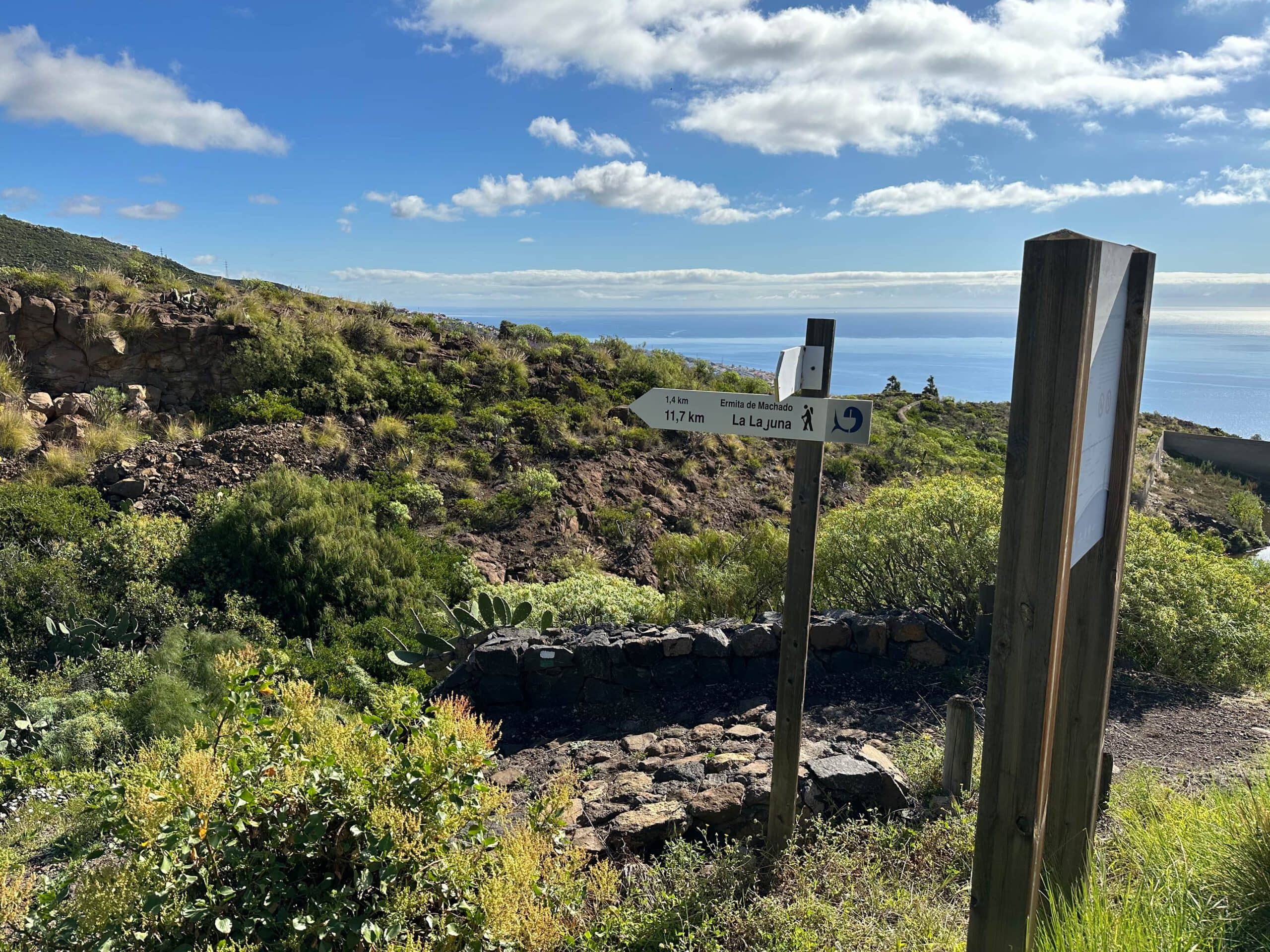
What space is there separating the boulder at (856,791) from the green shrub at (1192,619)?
3272mm

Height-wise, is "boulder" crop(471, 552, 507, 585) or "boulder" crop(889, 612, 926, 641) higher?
"boulder" crop(889, 612, 926, 641)

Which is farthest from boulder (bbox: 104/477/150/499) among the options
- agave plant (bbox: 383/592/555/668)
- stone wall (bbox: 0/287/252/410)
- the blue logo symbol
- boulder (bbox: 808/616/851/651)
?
the blue logo symbol

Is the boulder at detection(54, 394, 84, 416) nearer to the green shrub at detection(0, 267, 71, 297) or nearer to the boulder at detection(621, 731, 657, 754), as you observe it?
the green shrub at detection(0, 267, 71, 297)

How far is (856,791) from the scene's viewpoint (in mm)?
3916

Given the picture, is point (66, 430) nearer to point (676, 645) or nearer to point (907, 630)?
point (676, 645)

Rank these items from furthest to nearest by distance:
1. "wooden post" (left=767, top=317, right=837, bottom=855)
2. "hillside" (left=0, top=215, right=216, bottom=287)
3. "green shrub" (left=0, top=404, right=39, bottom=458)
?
"hillside" (left=0, top=215, right=216, bottom=287)
"green shrub" (left=0, top=404, right=39, bottom=458)
"wooden post" (left=767, top=317, right=837, bottom=855)

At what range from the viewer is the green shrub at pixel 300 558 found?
334 inches

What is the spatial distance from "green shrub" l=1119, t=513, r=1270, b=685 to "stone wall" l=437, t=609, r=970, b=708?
1.40 metres

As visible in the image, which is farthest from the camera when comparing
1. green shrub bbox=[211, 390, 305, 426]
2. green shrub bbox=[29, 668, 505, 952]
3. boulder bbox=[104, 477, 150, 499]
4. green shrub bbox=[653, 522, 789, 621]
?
green shrub bbox=[211, 390, 305, 426]

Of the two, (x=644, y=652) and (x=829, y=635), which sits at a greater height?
(x=829, y=635)

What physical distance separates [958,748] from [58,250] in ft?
116

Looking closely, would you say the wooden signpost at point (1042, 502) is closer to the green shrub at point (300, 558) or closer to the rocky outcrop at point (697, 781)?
the rocky outcrop at point (697, 781)

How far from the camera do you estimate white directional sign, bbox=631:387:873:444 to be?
124 inches

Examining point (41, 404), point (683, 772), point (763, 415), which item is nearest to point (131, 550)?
point (41, 404)
